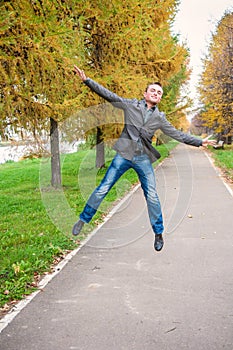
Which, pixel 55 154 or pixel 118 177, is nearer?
pixel 118 177

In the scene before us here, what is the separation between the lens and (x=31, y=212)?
33.0ft

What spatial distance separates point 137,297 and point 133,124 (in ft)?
6.84

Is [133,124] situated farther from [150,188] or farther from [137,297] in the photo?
[137,297]

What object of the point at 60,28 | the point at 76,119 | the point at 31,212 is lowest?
the point at 31,212

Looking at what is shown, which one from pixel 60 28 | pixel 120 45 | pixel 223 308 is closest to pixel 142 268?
pixel 223 308

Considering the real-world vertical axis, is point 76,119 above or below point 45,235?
above

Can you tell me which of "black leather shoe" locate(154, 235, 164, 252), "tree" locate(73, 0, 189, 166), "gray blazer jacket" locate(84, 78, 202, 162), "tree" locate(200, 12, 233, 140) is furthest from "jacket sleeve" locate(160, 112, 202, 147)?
"tree" locate(200, 12, 233, 140)

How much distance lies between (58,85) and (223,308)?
5.78 meters

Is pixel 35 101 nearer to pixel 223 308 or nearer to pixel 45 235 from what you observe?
pixel 45 235

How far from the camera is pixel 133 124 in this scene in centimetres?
531

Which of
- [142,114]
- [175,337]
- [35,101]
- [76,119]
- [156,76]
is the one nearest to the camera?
[175,337]

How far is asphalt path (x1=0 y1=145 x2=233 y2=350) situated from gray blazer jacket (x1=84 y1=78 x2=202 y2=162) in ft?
5.20

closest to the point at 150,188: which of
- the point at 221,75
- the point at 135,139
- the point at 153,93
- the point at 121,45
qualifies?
the point at 135,139

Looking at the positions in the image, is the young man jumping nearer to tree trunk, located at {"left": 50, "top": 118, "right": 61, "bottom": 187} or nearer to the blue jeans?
the blue jeans
